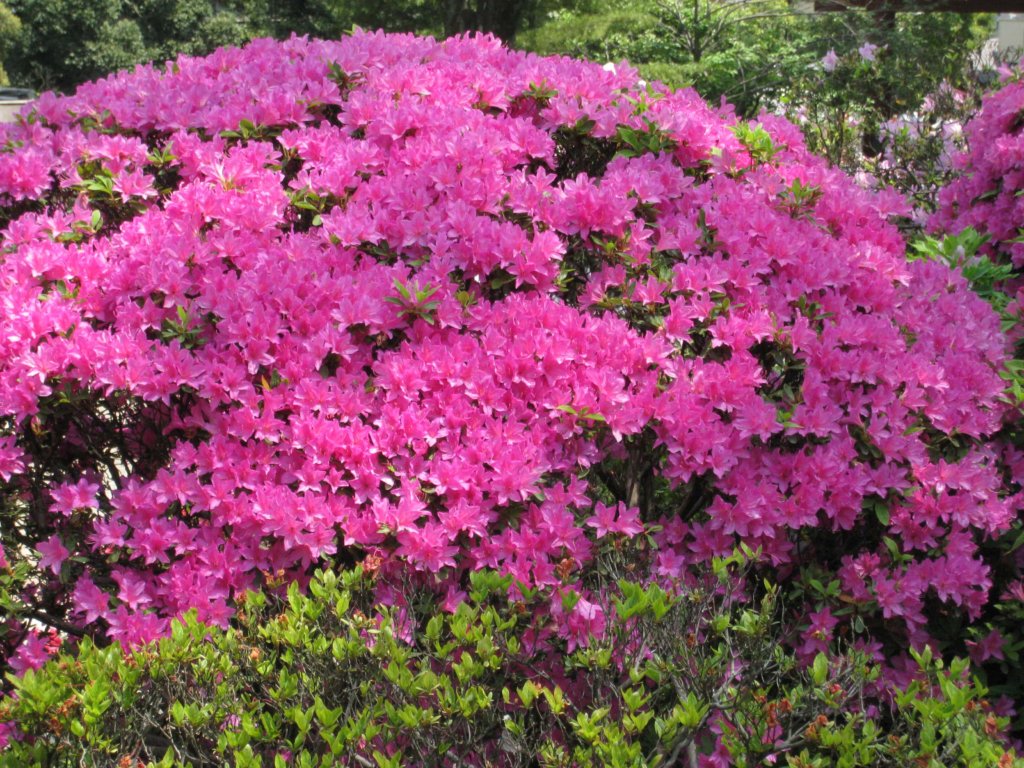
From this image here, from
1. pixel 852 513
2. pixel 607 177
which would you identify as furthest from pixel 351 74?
pixel 852 513

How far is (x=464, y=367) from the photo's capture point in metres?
2.50

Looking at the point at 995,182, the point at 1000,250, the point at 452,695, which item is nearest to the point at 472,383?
the point at 452,695

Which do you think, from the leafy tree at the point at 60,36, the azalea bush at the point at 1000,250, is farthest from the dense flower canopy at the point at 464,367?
the leafy tree at the point at 60,36

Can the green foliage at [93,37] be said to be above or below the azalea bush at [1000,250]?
below

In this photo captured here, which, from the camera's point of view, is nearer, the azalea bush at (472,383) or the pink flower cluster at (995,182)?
the azalea bush at (472,383)

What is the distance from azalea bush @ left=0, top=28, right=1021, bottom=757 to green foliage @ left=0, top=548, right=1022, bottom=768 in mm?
147

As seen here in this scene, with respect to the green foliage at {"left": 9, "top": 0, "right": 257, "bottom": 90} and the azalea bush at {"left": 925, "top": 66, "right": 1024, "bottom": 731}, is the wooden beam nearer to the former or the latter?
the azalea bush at {"left": 925, "top": 66, "right": 1024, "bottom": 731}

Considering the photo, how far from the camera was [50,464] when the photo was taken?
278 cm

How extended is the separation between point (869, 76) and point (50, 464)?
A: 7.54 metres

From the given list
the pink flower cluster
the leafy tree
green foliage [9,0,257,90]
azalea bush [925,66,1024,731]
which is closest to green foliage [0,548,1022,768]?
azalea bush [925,66,1024,731]

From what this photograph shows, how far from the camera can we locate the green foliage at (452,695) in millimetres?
1905

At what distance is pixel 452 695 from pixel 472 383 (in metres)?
0.80

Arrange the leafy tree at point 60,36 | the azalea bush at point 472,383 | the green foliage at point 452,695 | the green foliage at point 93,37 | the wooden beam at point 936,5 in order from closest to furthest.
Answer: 1. the green foliage at point 452,695
2. the azalea bush at point 472,383
3. the wooden beam at point 936,5
4. the leafy tree at point 60,36
5. the green foliage at point 93,37

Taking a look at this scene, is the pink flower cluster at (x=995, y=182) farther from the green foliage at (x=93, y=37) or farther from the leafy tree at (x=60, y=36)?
the leafy tree at (x=60, y=36)
